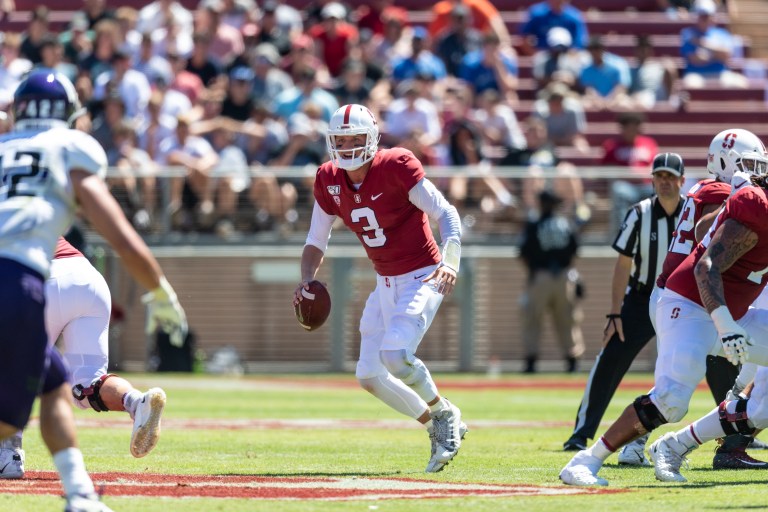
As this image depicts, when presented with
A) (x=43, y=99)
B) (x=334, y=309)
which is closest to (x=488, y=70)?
(x=334, y=309)

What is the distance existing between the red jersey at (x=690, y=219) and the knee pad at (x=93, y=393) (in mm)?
3260

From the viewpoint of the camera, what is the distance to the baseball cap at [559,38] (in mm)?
19719

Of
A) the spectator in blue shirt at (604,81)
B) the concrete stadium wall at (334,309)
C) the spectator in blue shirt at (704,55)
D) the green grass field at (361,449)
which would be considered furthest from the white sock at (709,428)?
the spectator in blue shirt at (704,55)

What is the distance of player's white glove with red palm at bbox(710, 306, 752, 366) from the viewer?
22.4ft

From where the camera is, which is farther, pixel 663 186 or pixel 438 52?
pixel 438 52

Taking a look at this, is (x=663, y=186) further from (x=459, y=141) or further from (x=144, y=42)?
(x=144, y=42)

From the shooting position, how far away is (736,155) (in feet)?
25.4

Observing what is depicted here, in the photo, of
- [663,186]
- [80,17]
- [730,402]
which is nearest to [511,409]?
[663,186]

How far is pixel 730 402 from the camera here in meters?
7.65

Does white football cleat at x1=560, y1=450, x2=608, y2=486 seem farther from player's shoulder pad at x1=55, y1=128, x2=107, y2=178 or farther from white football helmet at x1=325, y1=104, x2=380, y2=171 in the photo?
player's shoulder pad at x1=55, y1=128, x2=107, y2=178

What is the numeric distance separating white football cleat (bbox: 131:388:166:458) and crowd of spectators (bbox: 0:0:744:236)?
10.1m

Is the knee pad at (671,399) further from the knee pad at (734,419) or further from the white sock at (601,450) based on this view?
the knee pad at (734,419)

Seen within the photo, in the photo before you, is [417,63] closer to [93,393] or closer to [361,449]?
[361,449]

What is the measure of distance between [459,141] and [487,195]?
82 cm
